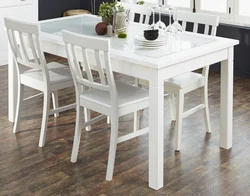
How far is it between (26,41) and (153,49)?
3.83ft

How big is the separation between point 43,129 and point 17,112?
0.35 meters

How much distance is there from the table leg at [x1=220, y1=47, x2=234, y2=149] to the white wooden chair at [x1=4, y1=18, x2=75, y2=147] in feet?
3.82

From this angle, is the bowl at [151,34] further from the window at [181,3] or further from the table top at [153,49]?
the window at [181,3]

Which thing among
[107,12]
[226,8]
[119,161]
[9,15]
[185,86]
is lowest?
[119,161]

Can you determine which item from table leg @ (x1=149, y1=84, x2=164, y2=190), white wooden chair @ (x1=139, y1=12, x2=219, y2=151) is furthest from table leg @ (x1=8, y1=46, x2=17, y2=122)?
table leg @ (x1=149, y1=84, x2=164, y2=190)

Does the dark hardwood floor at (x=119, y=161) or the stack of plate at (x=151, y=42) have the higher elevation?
the stack of plate at (x=151, y=42)

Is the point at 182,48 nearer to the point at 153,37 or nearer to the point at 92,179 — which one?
the point at 153,37

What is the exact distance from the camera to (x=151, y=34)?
11.7 ft

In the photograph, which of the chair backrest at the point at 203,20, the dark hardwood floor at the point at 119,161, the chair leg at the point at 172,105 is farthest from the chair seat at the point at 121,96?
the chair backrest at the point at 203,20

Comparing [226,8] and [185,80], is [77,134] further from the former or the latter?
[226,8]

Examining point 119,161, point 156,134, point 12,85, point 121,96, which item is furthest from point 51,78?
point 156,134

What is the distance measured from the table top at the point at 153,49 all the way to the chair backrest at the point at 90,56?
5.9 inches

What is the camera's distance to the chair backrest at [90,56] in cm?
328

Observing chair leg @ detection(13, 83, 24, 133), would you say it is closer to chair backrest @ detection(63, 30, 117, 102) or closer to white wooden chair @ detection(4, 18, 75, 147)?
white wooden chair @ detection(4, 18, 75, 147)
